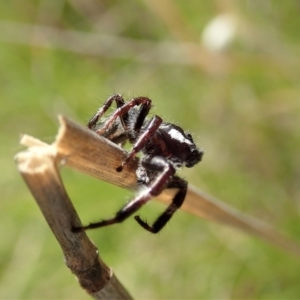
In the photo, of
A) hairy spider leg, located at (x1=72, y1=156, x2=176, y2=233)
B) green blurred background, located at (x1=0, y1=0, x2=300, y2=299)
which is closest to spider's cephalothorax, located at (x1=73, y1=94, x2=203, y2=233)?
hairy spider leg, located at (x1=72, y1=156, x2=176, y2=233)

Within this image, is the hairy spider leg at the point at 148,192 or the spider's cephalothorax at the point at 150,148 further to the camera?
the spider's cephalothorax at the point at 150,148

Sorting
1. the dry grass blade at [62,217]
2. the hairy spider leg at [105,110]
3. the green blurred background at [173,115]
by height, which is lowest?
the dry grass blade at [62,217]

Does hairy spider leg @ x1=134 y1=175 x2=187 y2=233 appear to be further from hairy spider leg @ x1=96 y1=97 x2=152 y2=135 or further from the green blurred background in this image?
the green blurred background

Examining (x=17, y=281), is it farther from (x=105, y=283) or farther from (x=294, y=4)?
(x=294, y=4)

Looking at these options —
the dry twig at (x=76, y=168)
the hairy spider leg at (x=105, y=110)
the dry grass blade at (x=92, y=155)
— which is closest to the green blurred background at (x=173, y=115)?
the hairy spider leg at (x=105, y=110)

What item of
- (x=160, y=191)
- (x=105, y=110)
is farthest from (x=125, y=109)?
(x=160, y=191)

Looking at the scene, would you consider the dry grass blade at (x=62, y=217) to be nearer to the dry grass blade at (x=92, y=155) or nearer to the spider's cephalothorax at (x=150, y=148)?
the dry grass blade at (x=92, y=155)
